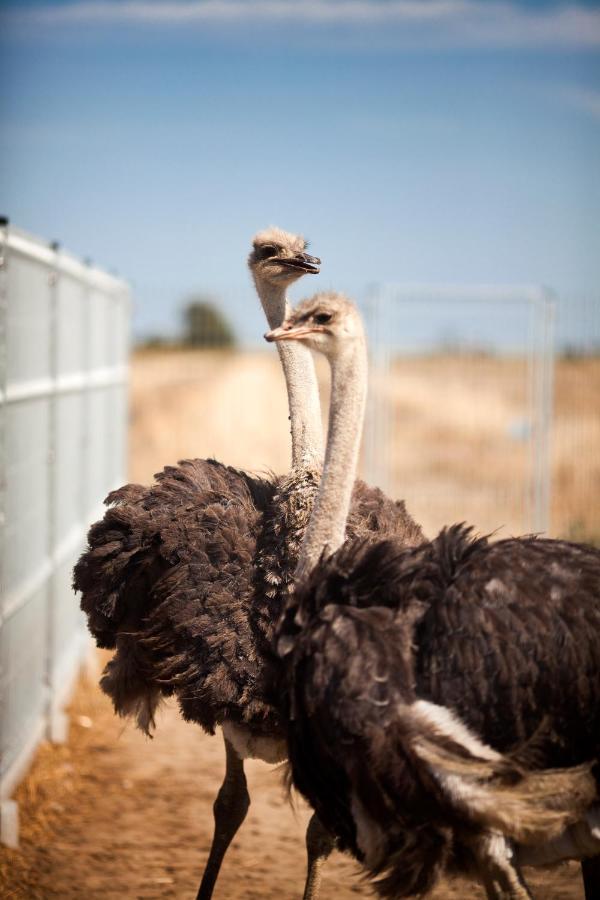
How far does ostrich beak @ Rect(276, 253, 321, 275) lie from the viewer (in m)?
4.34

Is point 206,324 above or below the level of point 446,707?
above

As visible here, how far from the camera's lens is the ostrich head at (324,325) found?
10.9 ft

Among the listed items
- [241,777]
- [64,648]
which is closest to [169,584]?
[241,777]

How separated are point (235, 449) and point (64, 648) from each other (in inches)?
227

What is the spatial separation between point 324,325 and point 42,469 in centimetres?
294

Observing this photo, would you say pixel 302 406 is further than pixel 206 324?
No

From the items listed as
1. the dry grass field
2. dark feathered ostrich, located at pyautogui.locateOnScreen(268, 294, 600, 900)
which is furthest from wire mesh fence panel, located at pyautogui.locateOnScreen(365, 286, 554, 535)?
dark feathered ostrich, located at pyautogui.locateOnScreen(268, 294, 600, 900)

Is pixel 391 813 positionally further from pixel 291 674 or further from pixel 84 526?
pixel 84 526

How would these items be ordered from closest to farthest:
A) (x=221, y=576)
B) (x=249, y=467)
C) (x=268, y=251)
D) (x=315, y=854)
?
1. (x=221, y=576)
2. (x=315, y=854)
3. (x=268, y=251)
4. (x=249, y=467)

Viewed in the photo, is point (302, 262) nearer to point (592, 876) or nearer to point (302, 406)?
point (302, 406)

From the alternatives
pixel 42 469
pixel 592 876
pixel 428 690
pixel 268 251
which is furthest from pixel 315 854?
pixel 42 469

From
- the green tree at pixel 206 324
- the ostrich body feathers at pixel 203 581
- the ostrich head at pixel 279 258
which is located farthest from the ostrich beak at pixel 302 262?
the green tree at pixel 206 324

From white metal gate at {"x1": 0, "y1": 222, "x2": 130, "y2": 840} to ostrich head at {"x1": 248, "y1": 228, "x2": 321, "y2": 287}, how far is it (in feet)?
3.20

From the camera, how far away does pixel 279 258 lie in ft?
14.5
